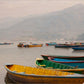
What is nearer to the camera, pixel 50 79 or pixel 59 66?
pixel 50 79

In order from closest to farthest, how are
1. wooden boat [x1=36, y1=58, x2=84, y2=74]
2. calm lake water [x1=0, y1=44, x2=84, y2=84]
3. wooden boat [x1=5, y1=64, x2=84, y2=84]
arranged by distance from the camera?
wooden boat [x1=5, y1=64, x2=84, y2=84]
wooden boat [x1=36, y1=58, x2=84, y2=74]
calm lake water [x1=0, y1=44, x2=84, y2=84]

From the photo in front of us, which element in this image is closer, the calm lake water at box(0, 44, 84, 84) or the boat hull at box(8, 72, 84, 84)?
the boat hull at box(8, 72, 84, 84)

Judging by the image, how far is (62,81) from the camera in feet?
56.7

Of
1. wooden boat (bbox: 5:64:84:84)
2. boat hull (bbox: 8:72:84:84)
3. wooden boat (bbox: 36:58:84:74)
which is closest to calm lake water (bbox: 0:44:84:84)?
wooden boat (bbox: 5:64:84:84)

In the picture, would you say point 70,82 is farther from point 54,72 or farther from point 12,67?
point 12,67

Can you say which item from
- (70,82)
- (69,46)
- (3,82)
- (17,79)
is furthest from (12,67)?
(69,46)

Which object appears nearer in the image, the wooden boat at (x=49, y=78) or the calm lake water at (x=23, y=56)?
the wooden boat at (x=49, y=78)

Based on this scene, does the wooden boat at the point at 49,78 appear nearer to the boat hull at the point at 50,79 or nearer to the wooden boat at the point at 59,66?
the boat hull at the point at 50,79

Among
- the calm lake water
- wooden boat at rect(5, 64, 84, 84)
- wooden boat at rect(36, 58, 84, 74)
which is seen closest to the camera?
wooden boat at rect(5, 64, 84, 84)

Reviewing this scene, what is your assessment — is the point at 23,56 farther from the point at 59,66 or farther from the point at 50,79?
the point at 50,79

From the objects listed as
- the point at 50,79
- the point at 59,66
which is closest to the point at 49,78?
the point at 50,79

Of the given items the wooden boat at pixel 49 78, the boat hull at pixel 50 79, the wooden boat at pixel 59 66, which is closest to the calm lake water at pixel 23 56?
the wooden boat at pixel 49 78

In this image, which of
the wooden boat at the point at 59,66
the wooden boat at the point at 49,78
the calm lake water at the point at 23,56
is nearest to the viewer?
the wooden boat at the point at 49,78

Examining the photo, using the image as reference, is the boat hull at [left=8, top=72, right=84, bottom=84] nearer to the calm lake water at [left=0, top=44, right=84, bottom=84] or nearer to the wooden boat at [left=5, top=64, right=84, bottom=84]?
the wooden boat at [left=5, top=64, right=84, bottom=84]
